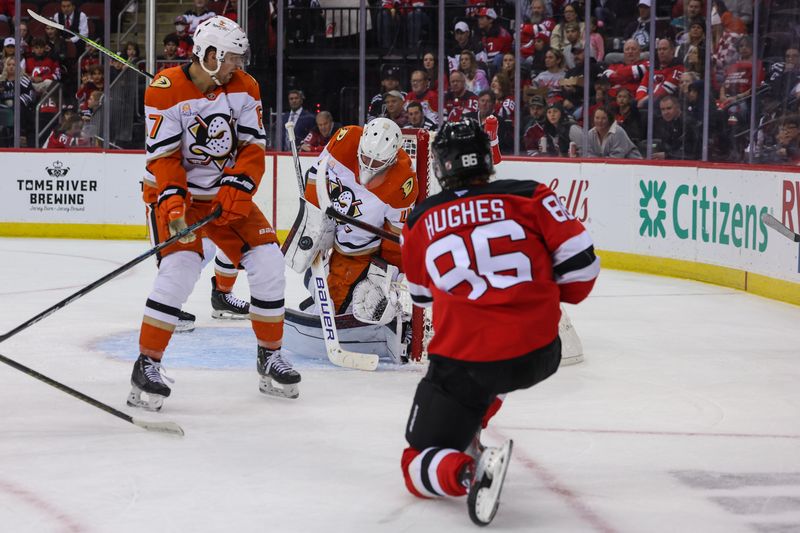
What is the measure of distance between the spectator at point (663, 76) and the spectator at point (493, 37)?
1.27m

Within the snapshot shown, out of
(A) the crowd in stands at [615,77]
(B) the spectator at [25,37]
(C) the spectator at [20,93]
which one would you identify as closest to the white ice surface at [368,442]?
(A) the crowd in stands at [615,77]

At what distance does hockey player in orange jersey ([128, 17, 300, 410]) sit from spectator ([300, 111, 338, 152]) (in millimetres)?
5350

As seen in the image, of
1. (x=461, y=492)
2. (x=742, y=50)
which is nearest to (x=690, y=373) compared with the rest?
(x=461, y=492)

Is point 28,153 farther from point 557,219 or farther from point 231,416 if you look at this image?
point 557,219

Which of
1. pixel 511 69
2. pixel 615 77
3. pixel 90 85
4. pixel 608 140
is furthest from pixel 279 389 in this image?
pixel 90 85

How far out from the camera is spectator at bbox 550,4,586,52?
8.63 metres

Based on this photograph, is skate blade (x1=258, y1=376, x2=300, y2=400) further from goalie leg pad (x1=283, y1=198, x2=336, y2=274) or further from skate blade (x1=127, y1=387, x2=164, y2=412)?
goalie leg pad (x1=283, y1=198, x2=336, y2=274)

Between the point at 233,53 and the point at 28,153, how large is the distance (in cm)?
615

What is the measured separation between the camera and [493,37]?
29.8 ft

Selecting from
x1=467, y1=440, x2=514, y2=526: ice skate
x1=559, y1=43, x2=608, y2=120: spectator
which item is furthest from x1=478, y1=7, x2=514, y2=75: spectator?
x1=467, y1=440, x2=514, y2=526: ice skate

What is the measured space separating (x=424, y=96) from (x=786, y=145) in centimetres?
335

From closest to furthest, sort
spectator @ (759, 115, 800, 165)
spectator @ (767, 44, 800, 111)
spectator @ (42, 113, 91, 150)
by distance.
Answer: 1. spectator @ (759, 115, 800, 165)
2. spectator @ (767, 44, 800, 111)
3. spectator @ (42, 113, 91, 150)

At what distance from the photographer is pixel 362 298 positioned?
4.59 meters

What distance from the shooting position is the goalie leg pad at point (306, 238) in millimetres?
4387
